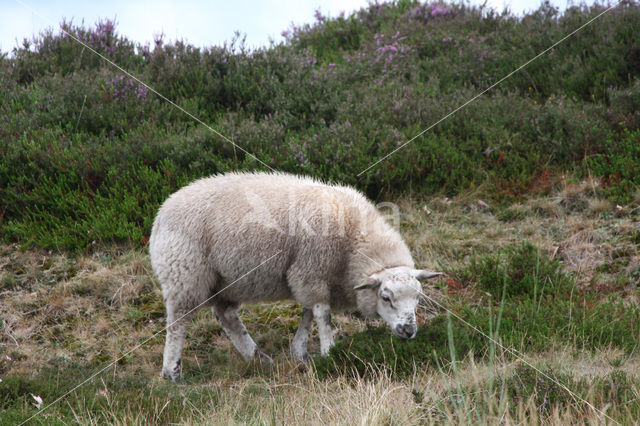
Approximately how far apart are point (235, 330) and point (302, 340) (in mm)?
660

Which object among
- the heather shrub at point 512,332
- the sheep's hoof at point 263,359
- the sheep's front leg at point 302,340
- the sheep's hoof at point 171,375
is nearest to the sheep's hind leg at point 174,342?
the sheep's hoof at point 171,375

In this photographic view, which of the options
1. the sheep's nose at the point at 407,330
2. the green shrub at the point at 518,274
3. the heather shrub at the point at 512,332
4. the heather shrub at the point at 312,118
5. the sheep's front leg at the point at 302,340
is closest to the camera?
the heather shrub at the point at 512,332

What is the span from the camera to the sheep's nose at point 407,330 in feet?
15.4

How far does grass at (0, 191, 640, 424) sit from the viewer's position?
3.57m

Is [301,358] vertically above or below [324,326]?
below

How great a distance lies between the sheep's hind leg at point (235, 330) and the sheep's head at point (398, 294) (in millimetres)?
1285

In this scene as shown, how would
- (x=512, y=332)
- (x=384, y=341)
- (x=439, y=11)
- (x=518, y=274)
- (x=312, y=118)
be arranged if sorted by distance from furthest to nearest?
1. (x=439, y=11)
2. (x=312, y=118)
3. (x=518, y=274)
4. (x=512, y=332)
5. (x=384, y=341)

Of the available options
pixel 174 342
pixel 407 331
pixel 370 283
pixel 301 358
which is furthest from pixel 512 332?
pixel 174 342

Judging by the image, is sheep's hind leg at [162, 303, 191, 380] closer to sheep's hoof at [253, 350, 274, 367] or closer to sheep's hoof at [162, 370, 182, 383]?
sheep's hoof at [162, 370, 182, 383]

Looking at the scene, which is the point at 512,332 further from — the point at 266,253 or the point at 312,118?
the point at 312,118

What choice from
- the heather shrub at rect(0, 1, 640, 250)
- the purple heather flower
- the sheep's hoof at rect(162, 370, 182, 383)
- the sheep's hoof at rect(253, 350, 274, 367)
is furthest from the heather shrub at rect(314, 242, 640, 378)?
the purple heather flower

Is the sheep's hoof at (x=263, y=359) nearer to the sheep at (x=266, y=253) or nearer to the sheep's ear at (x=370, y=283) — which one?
the sheep at (x=266, y=253)

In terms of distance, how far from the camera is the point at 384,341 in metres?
4.67

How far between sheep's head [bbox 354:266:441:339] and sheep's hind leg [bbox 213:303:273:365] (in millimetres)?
1285
